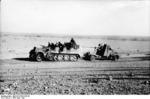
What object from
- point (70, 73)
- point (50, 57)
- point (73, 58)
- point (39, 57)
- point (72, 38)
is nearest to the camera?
point (70, 73)

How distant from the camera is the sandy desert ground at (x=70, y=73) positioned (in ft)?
15.5

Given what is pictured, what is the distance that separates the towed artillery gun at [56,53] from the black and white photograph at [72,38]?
14 centimetres

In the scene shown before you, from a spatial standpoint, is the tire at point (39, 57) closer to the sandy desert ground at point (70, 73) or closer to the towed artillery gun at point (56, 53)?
the towed artillery gun at point (56, 53)

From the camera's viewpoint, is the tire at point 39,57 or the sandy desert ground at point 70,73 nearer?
the sandy desert ground at point 70,73

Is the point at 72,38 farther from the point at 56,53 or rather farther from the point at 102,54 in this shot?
the point at 102,54

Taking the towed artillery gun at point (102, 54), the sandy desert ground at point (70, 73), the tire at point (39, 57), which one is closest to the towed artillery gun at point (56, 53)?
the tire at point (39, 57)

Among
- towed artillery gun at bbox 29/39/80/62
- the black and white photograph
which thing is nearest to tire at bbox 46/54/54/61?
towed artillery gun at bbox 29/39/80/62

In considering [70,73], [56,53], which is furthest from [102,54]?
[70,73]

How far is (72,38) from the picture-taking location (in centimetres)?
521

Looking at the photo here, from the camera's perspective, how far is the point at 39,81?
4840mm

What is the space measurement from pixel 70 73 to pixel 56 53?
1008 millimetres

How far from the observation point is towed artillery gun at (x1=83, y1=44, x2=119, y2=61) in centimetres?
559

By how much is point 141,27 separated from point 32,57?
7.93 feet

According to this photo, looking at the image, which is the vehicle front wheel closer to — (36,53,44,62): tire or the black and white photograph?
(36,53,44,62): tire
